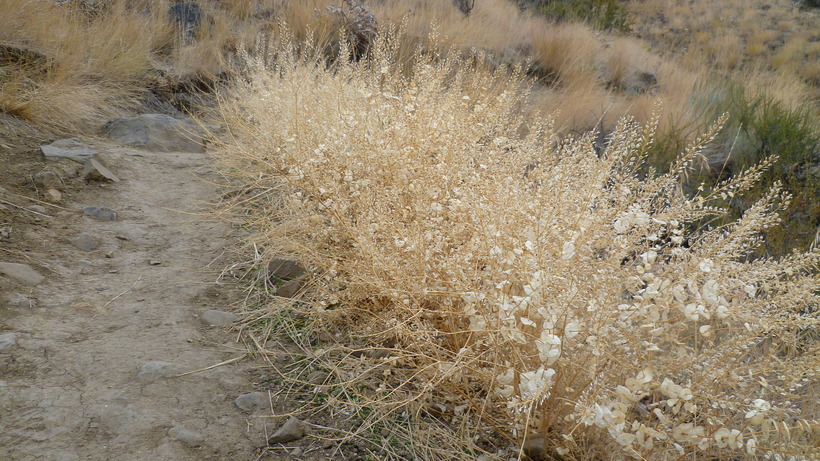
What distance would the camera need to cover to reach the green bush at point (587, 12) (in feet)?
32.3

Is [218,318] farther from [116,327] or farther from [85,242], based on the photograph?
[85,242]

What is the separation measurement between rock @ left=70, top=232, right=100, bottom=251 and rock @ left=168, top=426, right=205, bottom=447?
146 cm

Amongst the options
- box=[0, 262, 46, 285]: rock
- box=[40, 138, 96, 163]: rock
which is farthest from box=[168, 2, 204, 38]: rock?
box=[0, 262, 46, 285]: rock

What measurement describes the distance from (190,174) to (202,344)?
7.13 ft

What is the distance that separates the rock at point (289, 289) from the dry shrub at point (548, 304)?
4.4 inches

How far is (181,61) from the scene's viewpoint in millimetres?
5559

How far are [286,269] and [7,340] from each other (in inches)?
41.0

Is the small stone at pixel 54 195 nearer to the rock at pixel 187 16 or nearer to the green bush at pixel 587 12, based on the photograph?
the rock at pixel 187 16

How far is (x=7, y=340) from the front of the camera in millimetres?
1799

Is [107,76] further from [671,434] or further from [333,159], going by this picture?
[671,434]

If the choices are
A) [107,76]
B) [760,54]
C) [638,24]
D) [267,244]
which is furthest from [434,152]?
[638,24]

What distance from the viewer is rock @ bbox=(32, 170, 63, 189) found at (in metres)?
2.98

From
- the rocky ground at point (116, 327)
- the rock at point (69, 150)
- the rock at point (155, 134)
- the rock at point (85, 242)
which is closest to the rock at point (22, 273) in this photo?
the rocky ground at point (116, 327)

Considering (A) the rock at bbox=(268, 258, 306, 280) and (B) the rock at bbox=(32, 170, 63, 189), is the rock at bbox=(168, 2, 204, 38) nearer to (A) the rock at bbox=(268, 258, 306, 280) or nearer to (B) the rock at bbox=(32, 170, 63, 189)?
(B) the rock at bbox=(32, 170, 63, 189)
